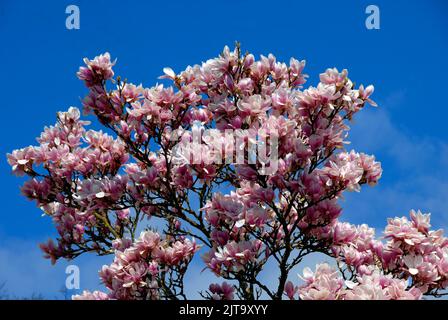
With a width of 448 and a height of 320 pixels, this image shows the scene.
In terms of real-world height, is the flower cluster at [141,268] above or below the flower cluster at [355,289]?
above

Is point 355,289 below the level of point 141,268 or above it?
below

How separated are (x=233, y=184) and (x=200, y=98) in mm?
1098

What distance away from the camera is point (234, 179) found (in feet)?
22.5

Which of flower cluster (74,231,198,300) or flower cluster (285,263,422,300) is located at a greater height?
flower cluster (74,231,198,300)

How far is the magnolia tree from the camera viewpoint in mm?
5535

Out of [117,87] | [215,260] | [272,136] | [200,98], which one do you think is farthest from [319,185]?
[117,87]

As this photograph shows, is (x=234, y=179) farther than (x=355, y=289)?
Yes

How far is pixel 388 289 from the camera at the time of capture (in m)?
4.69

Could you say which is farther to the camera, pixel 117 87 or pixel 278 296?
pixel 117 87

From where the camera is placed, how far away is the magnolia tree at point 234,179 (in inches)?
218

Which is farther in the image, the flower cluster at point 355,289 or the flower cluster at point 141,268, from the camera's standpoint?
the flower cluster at point 141,268

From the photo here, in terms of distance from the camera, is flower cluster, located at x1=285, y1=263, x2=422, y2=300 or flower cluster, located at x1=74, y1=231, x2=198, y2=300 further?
flower cluster, located at x1=74, y1=231, x2=198, y2=300

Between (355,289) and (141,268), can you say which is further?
(141,268)

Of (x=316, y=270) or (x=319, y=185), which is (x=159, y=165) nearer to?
(x=319, y=185)
